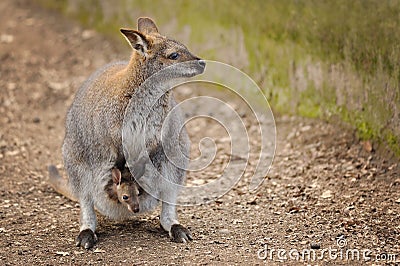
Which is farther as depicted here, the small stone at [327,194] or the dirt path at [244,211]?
the small stone at [327,194]

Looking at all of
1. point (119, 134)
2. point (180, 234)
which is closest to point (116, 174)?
point (119, 134)

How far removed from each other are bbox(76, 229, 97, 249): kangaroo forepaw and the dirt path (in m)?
0.07

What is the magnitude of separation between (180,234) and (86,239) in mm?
686

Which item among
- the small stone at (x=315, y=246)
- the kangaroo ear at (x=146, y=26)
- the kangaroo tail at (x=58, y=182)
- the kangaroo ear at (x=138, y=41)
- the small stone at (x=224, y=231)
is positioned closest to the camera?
the small stone at (x=315, y=246)

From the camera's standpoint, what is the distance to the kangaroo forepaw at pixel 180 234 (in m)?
5.20

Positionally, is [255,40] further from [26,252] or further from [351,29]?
[26,252]

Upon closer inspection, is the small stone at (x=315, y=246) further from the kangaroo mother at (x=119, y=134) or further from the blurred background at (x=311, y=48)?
the blurred background at (x=311, y=48)

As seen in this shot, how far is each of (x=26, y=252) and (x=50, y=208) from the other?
0.97 metres

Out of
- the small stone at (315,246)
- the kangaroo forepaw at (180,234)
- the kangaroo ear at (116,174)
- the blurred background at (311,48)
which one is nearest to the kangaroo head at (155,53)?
the kangaroo ear at (116,174)

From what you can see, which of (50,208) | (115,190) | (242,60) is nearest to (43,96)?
(242,60)

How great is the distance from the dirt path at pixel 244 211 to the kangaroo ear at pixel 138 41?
54.6 inches

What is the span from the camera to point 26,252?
16.5 ft

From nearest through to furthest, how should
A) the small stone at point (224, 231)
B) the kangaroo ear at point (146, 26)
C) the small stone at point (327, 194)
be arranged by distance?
the small stone at point (224, 231)
the kangaroo ear at point (146, 26)
the small stone at point (327, 194)

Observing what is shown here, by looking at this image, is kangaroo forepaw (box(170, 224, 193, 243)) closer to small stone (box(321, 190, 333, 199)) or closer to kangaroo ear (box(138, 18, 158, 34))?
small stone (box(321, 190, 333, 199))
